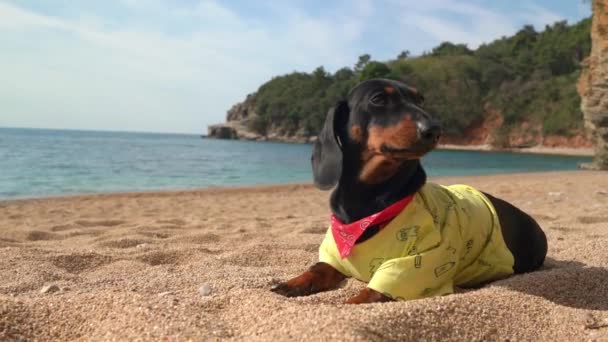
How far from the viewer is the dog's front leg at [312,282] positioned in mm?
2562

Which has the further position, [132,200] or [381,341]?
[132,200]

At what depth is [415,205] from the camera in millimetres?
2607

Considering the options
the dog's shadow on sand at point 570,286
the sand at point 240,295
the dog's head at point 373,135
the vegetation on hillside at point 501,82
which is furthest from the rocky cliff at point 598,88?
the vegetation on hillside at point 501,82

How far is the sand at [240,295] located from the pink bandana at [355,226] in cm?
23

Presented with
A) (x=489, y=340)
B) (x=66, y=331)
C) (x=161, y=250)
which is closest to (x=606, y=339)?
(x=489, y=340)

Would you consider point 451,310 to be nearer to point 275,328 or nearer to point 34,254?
point 275,328

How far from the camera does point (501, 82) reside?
213 feet

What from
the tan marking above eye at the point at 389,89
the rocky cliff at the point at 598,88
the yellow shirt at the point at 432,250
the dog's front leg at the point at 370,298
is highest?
the rocky cliff at the point at 598,88

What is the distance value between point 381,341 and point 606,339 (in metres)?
0.88

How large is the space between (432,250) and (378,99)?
81 cm

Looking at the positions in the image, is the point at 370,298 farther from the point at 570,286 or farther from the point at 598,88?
the point at 598,88

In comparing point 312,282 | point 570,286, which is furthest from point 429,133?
point 570,286

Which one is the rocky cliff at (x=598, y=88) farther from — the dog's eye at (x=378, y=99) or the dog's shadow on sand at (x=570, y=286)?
the dog's eye at (x=378, y=99)

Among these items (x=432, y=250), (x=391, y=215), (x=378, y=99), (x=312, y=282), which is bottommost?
(x=312, y=282)
